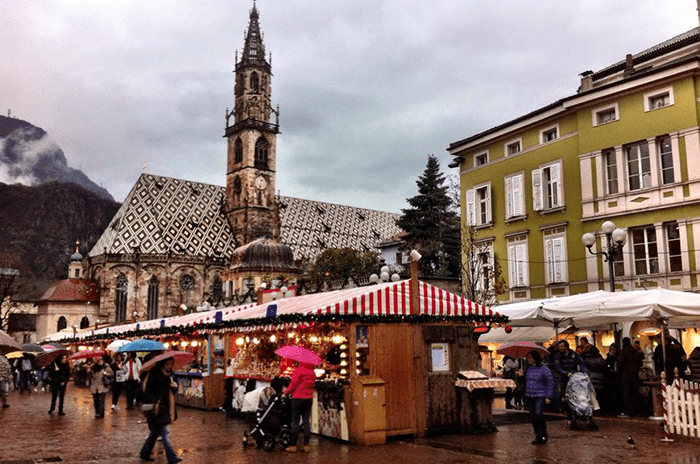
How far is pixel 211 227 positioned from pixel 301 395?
64.8 metres

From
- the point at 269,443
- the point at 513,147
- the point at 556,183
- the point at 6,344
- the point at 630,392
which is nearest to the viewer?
the point at 269,443

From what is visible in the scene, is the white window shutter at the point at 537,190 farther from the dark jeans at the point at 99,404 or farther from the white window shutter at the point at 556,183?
the dark jeans at the point at 99,404

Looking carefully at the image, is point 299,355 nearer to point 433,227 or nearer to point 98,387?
point 98,387

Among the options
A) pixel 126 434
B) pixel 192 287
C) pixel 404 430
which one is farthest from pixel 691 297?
pixel 192 287

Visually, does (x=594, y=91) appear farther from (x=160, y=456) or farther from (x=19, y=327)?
(x=19, y=327)

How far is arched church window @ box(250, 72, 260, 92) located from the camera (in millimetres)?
76750

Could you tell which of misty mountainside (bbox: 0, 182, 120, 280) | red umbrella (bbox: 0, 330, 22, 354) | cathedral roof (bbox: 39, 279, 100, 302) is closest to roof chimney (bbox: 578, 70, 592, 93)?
red umbrella (bbox: 0, 330, 22, 354)

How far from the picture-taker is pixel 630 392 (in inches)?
664

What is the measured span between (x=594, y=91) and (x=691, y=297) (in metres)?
13.3

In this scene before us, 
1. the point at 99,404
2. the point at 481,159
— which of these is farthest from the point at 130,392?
the point at 481,159

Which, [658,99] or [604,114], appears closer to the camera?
[658,99]

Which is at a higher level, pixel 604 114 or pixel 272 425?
pixel 604 114

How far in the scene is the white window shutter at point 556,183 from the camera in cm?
2814

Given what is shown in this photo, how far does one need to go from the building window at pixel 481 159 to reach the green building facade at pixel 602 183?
203 millimetres
